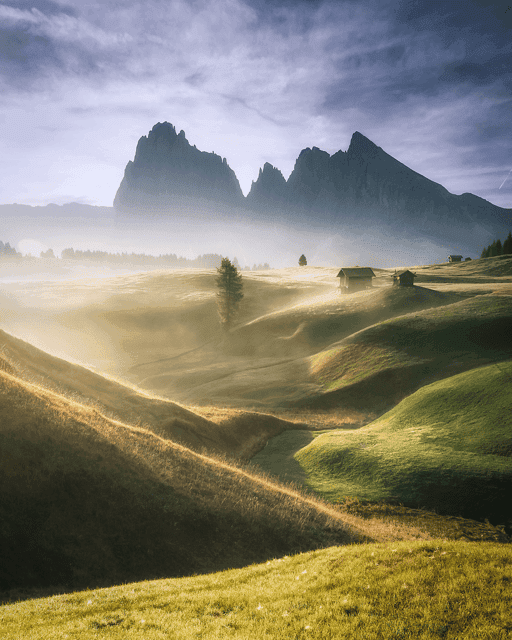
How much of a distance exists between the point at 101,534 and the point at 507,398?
30461 mm

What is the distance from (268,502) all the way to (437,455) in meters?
13.3

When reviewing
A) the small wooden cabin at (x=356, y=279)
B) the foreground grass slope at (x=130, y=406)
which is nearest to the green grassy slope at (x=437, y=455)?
the foreground grass slope at (x=130, y=406)

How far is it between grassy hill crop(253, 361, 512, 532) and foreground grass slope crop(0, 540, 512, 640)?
11.0 meters

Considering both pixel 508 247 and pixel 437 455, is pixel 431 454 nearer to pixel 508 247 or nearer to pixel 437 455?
pixel 437 455

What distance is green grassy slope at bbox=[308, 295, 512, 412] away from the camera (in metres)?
43.3

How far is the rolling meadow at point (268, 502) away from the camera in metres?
8.92

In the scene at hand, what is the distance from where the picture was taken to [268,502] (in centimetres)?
1852

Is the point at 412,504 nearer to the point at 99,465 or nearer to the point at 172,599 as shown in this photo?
the point at 172,599

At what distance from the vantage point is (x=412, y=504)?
825 inches

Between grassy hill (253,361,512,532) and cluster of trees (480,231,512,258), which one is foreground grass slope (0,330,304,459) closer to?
grassy hill (253,361,512,532)

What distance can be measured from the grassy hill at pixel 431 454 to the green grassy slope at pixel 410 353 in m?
8.04

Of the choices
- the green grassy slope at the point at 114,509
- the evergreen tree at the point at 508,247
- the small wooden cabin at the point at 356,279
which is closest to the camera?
the green grassy slope at the point at 114,509

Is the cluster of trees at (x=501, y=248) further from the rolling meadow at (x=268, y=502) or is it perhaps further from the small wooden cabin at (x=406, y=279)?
the rolling meadow at (x=268, y=502)

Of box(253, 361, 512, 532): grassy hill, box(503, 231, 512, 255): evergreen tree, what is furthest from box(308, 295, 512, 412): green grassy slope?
box(503, 231, 512, 255): evergreen tree
